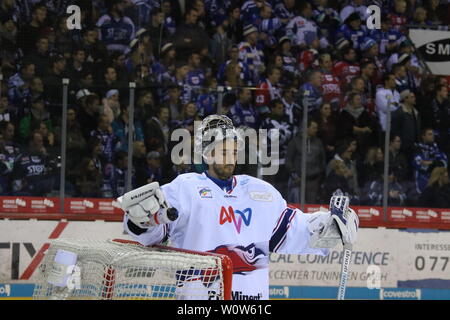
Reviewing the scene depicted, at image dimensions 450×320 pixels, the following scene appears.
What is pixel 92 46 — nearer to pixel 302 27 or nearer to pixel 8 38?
pixel 8 38

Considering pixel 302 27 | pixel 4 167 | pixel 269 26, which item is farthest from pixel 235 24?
pixel 4 167

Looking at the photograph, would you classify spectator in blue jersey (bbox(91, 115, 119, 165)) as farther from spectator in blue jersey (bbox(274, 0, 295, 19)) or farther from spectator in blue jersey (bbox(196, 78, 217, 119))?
spectator in blue jersey (bbox(274, 0, 295, 19))

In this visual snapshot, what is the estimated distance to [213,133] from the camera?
323cm

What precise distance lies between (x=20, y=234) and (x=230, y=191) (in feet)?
13.8

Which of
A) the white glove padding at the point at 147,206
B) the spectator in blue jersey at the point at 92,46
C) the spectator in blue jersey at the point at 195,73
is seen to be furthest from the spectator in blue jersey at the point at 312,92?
the white glove padding at the point at 147,206

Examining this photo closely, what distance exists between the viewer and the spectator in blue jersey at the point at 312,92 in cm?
751

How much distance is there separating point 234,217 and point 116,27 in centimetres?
549

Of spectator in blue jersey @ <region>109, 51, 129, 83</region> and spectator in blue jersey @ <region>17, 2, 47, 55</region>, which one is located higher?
spectator in blue jersey @ <region>17, 2, 47, 55</region>

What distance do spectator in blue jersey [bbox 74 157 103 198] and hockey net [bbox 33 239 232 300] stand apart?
4268mm

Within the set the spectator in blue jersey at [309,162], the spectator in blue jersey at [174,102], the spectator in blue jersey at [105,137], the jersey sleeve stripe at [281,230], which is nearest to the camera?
the jersey sleeve stripe at [281,230]

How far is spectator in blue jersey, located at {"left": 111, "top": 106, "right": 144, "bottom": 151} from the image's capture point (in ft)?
23.3

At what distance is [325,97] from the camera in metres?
7.76

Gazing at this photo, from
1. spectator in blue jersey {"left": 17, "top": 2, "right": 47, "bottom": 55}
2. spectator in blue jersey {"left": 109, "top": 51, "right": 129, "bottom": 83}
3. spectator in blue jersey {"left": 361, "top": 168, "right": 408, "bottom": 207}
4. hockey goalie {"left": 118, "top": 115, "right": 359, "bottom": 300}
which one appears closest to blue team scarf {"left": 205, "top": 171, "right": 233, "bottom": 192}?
hockey goalie {"left": 118, "top": 115, "right": 359, "bottom": 300}

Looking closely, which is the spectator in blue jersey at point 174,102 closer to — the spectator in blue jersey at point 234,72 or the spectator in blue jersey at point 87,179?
the spectator in blue jersey at point 87,179
